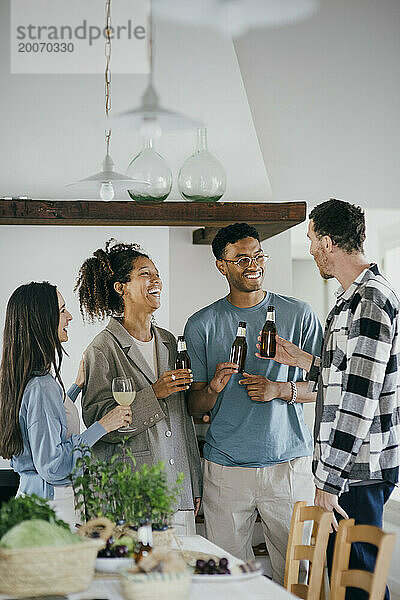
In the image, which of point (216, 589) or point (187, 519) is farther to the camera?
point (187, 519)

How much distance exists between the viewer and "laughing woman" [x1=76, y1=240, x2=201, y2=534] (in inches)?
126

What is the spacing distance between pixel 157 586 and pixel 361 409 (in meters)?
1.00

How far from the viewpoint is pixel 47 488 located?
2895mm

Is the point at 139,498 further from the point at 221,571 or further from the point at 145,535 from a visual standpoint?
the point at 221,571

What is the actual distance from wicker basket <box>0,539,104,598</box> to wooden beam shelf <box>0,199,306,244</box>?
65.3 inches

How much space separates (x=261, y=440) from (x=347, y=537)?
100 cm

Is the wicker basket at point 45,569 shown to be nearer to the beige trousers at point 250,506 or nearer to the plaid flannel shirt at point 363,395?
the plaid flannel shirt at point 363,395

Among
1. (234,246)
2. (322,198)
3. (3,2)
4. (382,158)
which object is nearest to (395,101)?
(382,158)

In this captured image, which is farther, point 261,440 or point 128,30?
point 128,30

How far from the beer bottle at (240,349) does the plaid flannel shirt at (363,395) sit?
2.05 ft

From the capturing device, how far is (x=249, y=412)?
320 centimetres

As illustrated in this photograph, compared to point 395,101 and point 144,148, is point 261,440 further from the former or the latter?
point 395,101

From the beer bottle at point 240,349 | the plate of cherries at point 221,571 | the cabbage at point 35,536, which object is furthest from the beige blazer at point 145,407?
the cabbage at point 35,536

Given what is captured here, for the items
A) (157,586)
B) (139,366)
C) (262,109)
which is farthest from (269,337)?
(157,586)
